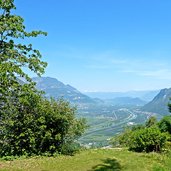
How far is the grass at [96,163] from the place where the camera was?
61.5ft

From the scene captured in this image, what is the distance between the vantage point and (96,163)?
65.4ft

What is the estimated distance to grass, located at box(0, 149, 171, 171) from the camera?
738 inches

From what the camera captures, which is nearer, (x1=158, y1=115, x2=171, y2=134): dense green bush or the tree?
the tree

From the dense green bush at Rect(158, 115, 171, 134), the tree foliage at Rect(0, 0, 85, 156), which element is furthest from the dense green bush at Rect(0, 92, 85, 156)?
the dense green bush at Rect(158, 115, 171, 134)

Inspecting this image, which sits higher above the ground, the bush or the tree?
the tree

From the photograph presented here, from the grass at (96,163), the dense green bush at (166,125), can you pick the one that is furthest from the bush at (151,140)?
the dense green bush at (166,125)

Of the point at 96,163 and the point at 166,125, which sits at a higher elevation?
the point at 166,125

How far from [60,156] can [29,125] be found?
3.35 metres

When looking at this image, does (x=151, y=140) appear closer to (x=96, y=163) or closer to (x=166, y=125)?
(x=96, y=163)

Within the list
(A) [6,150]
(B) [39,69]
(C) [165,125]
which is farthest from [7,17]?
(C) [165,125]

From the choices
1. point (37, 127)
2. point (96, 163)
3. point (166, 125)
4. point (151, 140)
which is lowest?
point (96, 163)

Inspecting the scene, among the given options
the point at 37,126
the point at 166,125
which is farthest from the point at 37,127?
the point at 166,125

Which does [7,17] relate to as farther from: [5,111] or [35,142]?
[35,142]

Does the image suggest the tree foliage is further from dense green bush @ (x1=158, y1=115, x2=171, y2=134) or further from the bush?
dense green bush @ (x1=158, y1=115, x2=171, y2=134)
